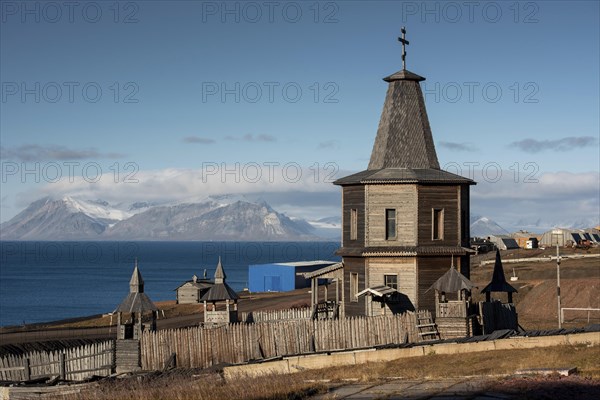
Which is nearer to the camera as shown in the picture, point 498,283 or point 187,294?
point 498,283

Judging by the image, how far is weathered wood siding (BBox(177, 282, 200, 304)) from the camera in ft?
322

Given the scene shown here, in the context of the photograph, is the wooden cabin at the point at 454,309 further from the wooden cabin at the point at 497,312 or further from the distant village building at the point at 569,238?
the distant village building at the point at 569,238

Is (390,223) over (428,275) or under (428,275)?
over

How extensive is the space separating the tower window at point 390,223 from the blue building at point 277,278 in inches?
3414

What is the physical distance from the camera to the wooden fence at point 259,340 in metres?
36.4

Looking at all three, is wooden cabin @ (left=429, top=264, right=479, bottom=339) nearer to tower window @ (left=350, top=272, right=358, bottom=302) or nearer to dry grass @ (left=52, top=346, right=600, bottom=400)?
tower window @ (left=350, top=272, right=358, bottom=302)

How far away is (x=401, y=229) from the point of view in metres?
41.6

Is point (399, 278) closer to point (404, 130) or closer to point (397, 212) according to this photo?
point (397, 212)

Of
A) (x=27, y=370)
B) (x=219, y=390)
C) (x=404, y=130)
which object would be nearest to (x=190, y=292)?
(x=404, y=130)

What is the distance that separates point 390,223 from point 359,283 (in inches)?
129

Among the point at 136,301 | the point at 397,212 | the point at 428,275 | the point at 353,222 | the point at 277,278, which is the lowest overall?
the point at 277,278

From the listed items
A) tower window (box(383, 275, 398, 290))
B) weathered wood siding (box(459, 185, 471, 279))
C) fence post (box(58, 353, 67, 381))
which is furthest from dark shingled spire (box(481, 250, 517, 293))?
fence post (box(58, 353, 67, 381))

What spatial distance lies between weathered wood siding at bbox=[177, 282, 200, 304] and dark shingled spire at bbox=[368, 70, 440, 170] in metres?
57.4

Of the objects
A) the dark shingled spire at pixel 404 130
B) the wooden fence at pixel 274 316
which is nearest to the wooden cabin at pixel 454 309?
the dark shingled spire at pixel 404 130
